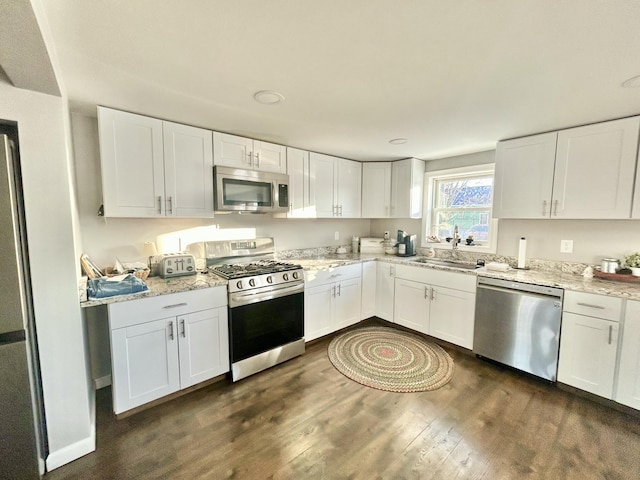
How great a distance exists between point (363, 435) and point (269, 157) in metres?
2.54

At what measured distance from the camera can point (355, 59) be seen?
140 centimetres

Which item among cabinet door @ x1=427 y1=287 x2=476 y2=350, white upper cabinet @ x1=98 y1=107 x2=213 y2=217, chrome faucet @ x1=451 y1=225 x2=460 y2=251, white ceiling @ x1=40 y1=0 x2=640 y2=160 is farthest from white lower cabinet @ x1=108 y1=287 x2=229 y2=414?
chrome faucet @ x1=451 y1=225 x2=460 y2=251

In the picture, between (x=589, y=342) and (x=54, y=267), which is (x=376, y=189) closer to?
(x=589, y=342)

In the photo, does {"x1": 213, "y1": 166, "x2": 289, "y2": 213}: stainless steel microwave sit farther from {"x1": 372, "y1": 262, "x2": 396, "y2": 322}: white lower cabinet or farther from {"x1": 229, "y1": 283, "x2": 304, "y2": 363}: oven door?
{"x1": 372, "y1": 262, "x2": 396, "y2": 322}: white lower cabinet

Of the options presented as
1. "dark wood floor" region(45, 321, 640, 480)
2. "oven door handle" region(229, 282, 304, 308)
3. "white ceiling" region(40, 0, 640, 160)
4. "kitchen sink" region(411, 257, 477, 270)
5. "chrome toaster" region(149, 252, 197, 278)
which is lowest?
"dark wood floor" region(45, 321, 640, 480)

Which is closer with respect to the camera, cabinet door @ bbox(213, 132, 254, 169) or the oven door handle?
the oven door handle

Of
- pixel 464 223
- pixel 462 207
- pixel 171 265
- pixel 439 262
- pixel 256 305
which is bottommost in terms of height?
pixel 256 305

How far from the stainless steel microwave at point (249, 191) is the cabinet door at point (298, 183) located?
20 cm

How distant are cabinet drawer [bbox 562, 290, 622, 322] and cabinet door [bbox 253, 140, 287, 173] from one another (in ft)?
9.26

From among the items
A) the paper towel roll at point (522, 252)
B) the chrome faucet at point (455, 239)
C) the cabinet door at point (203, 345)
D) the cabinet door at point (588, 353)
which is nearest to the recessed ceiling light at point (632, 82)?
the paper towel roll at point (522, 252)

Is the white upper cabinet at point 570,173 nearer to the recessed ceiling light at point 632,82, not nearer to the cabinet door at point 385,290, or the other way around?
the recessed ceiling light at point 632,82

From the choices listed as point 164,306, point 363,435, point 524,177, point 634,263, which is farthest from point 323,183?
point 634,263

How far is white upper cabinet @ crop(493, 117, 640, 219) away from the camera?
7.10 ft

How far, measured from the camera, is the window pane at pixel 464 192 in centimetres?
328
